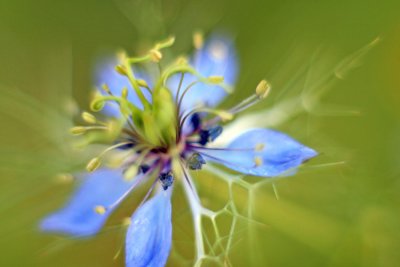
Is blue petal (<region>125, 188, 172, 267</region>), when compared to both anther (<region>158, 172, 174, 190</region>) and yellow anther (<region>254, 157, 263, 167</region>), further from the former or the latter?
yellow anther (<region>254, 157, 263, 167</region>)

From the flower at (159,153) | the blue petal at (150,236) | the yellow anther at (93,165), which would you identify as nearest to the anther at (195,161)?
the flower at (159,153)

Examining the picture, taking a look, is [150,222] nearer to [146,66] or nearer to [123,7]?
[146,66]

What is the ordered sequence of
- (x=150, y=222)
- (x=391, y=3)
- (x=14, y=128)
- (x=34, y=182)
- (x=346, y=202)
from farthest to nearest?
(x=14, y=128), (x=391, y=3), (x=34, y=182), (x=346, y=202), (x=150, y=222)

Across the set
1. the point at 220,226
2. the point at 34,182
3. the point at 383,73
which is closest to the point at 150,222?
the point at 34,182

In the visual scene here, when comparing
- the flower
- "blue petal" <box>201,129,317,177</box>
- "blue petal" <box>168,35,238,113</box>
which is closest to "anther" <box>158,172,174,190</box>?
the flower

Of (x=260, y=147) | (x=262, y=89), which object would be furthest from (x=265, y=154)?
(x=262, y=89)

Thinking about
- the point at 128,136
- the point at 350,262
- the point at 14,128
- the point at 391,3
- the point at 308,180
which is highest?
the point at 14,128

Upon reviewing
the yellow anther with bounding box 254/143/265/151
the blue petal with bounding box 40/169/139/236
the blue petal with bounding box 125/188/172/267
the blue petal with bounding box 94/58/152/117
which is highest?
the blue petal with bounding box 94/58/152/117
